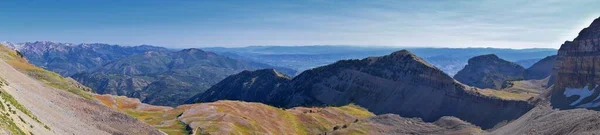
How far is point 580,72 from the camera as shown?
16688cm

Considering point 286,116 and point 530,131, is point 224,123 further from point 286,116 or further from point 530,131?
point 530,131

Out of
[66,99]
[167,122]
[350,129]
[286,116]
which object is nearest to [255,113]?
[286,116]

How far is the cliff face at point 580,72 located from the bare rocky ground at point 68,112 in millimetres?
129727

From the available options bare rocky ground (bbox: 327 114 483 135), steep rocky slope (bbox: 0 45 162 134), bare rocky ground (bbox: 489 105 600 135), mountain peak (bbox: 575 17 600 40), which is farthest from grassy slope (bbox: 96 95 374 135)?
mountain peak (bbox: 575 17 600 40)

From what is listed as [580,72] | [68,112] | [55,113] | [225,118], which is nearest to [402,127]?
[580,72]

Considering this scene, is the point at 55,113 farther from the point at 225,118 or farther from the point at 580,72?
the point at 580,72

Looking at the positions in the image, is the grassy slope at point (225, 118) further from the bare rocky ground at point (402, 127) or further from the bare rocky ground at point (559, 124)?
the bare rocky ground at point (559, 124)

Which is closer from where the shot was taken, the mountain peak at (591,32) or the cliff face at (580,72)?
the cliff face at (580,72)

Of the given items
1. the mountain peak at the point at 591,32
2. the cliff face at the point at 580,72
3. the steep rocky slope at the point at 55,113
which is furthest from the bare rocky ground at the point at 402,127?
the steep rocky slope at the point at 55,113

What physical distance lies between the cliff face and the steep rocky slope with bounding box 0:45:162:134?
427ft

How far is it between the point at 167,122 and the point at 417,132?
306 feet

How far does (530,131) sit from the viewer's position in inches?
4471

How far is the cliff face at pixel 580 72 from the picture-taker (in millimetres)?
154375

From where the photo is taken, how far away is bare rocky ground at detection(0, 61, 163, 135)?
219 ft
